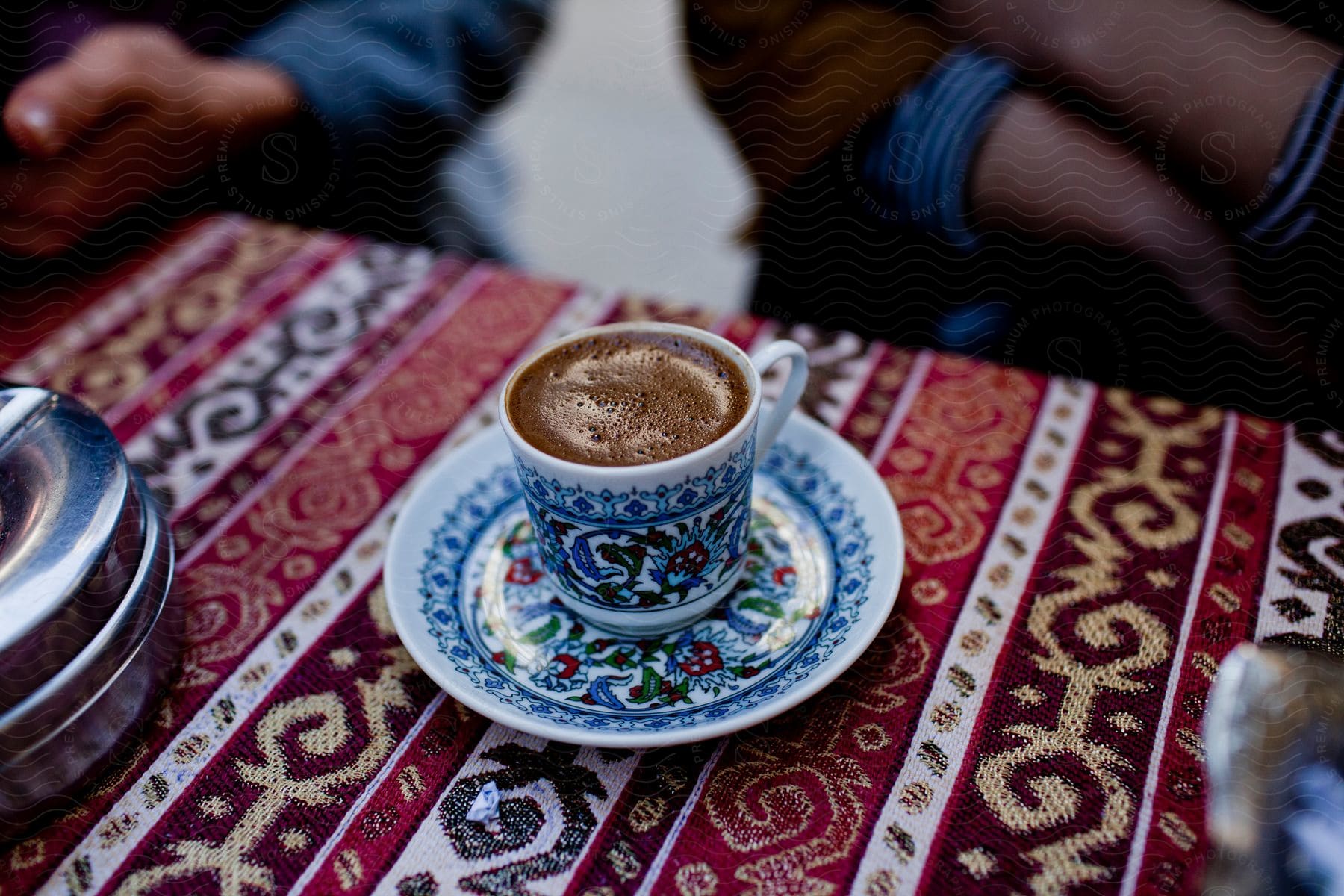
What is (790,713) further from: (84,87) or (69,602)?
(84,87)

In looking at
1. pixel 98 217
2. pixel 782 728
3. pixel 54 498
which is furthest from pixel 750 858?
pixel 98 217

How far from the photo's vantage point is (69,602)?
403 millimetres

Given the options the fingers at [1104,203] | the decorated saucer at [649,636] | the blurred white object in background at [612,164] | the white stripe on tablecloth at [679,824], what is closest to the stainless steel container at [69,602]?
the decorated saucer at [649,636]

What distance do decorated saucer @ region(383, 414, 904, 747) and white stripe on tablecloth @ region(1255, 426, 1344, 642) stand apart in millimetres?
201

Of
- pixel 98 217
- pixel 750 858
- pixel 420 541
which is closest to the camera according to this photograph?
pixel 750 858

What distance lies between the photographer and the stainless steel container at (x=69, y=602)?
396 mm

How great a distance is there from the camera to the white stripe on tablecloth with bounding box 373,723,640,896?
395mm

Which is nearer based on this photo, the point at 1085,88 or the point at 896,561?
the point at 896,561

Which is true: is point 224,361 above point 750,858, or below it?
below

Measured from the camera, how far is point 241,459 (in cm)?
64

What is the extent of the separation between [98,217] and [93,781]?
0.66 meters

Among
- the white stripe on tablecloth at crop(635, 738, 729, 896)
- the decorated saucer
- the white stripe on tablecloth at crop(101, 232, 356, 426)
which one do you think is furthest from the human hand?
the white stripe on tablecloth at crop(635, 738, 729, 896)

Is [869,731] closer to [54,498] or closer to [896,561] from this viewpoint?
[896,561]

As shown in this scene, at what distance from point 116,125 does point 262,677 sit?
2.30ft
